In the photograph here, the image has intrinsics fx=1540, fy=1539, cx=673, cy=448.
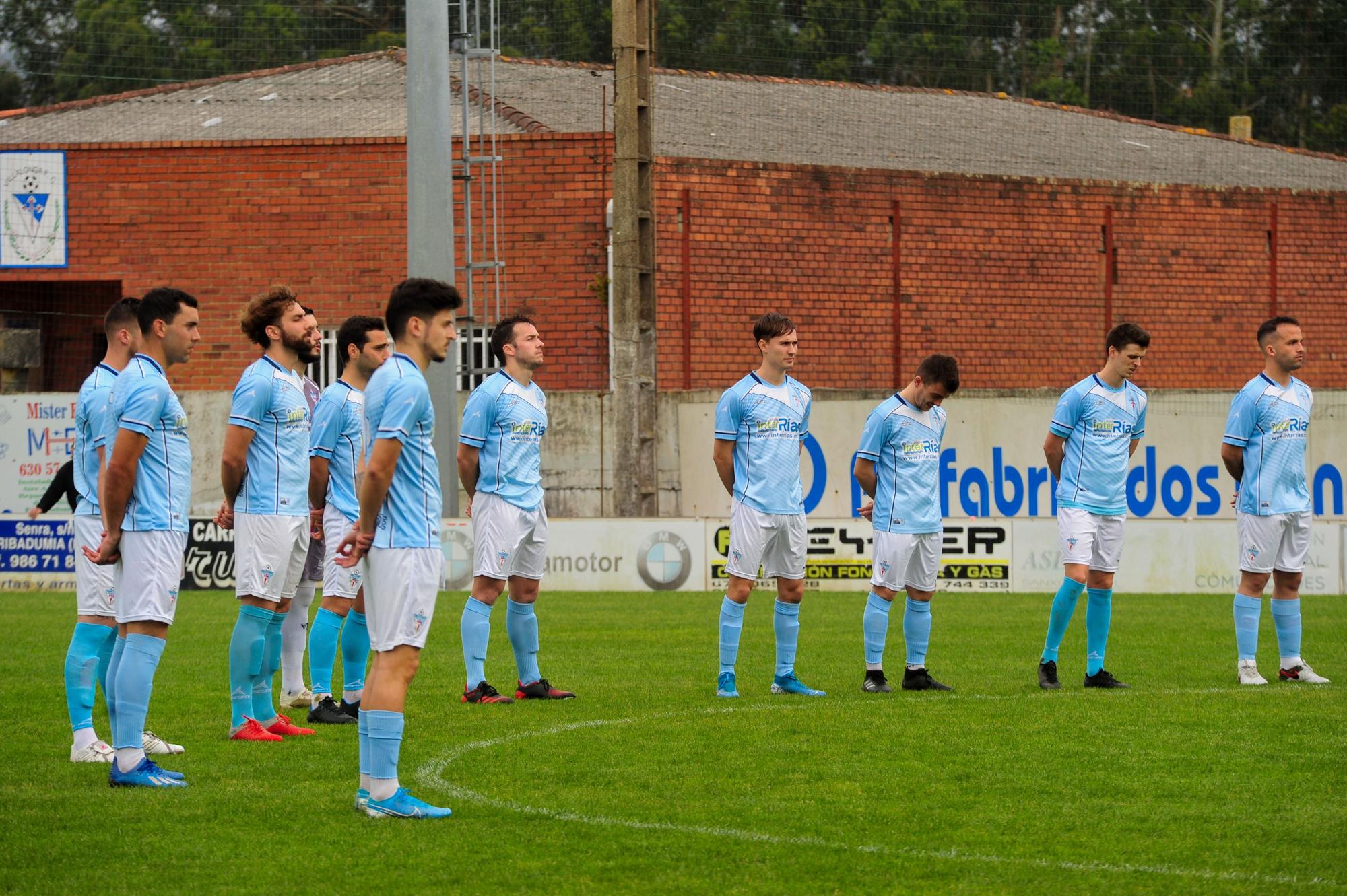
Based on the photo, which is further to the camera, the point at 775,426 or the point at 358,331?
the point at 775,426

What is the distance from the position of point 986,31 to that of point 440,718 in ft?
74.2

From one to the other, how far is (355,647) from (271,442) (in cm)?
134

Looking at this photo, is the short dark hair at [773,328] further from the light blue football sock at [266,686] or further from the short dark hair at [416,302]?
the short dark hair at [416,302]

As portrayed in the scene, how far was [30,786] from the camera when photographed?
7406mm

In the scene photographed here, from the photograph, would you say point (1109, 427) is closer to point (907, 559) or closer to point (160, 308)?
point (907, 559)

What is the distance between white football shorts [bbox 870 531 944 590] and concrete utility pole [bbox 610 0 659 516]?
11.2 m

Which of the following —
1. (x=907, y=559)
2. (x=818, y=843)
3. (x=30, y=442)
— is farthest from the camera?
(x=30, y=442)

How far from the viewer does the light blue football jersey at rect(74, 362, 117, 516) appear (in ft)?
25.5

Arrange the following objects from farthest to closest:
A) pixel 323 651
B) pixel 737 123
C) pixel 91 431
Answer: pixel 737 123 < pixel 323 651 < pixel 91 431

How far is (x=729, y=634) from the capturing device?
10.1m

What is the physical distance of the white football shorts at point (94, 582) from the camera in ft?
26.6

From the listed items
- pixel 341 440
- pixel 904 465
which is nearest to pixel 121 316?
pixel 341 440

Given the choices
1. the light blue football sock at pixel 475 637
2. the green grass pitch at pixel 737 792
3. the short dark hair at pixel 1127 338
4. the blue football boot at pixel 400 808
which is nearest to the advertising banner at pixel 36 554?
the green grass pitch at pixel 737 792

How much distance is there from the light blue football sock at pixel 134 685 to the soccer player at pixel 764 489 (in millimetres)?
4036
